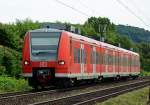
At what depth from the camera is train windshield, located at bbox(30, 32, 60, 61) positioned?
80.1ft

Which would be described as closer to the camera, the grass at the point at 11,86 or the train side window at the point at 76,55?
the grass at the point at 11,86

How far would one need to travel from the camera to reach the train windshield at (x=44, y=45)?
24422 millimetres

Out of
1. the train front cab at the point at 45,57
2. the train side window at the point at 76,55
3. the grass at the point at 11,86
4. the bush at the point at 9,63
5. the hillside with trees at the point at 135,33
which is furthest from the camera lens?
the hillside with trees at the point at 135,33

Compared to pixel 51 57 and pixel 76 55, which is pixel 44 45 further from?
pixel 76 55

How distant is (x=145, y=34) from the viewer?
181 metres

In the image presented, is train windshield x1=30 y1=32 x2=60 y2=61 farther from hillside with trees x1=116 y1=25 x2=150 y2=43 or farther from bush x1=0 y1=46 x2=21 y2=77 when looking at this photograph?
hillside with trees x1=116 y1=25 x2=150 y2=43

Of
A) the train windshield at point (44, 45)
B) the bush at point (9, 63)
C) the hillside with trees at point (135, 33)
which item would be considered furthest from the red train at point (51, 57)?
the hillside with trees at point (135, 33)

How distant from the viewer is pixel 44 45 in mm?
24578

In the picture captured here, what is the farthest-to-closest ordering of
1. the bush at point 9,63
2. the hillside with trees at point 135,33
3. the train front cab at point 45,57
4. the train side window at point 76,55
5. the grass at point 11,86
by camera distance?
the hillside with trees at point 135,33 → the bush at point 9,63 → the train side window at point 76,55 → the grass at point 11,86 → the train front cab at point 45,57

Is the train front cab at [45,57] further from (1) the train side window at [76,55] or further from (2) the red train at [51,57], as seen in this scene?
(1) the train side window at [76,55]

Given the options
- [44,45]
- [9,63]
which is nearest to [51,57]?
[44,45]

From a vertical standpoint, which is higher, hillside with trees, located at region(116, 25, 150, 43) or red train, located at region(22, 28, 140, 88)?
hillside with trees, located at region(116, 25, 150, 43)

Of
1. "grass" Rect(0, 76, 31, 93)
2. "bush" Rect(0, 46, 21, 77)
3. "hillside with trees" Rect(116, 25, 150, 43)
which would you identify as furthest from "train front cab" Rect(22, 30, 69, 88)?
"hillside with trees" Rect(116, 25, 150, 43)

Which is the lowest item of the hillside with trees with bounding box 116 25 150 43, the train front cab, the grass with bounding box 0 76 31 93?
the grass with bounding box 0 76 31 93
